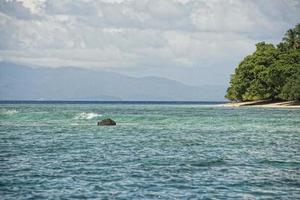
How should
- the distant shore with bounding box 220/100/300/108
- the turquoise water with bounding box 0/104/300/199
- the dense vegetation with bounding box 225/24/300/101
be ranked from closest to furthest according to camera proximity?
the turquoise water with bounding box 0/104/300/199
the dense vegetation with bounding box 225/24/300/101
the distant shore with bounding box 220/100/300/108

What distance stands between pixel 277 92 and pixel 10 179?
5022 inches

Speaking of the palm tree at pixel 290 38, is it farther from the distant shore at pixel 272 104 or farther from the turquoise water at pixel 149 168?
the turquoise water at pixel 149 168

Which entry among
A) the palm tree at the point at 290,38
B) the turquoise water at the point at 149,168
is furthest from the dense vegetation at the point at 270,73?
the turquoise water at the point at 149,168

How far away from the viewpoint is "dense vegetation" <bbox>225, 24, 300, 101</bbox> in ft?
461

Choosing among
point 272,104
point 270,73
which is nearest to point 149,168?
point 270,73

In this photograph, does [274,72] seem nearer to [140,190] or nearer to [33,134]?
[33,134]

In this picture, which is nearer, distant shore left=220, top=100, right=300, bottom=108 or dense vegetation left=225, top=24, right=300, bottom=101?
dense vegetation left=225, top=24, right=300, bottom=101

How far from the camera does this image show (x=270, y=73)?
472 feet

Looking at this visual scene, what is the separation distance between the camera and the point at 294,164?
3244 cm

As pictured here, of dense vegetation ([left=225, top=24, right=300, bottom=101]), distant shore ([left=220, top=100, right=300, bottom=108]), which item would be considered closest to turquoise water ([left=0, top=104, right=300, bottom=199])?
dense vegetation ([left=225, top=24, right=300, bottom=101])

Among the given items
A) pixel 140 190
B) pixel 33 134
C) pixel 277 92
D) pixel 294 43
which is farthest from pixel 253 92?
pixel 140 190

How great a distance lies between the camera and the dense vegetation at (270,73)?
140512mm

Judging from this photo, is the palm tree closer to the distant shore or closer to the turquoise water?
the distant shore

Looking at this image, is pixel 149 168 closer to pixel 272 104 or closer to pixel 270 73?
pixel 270 73
